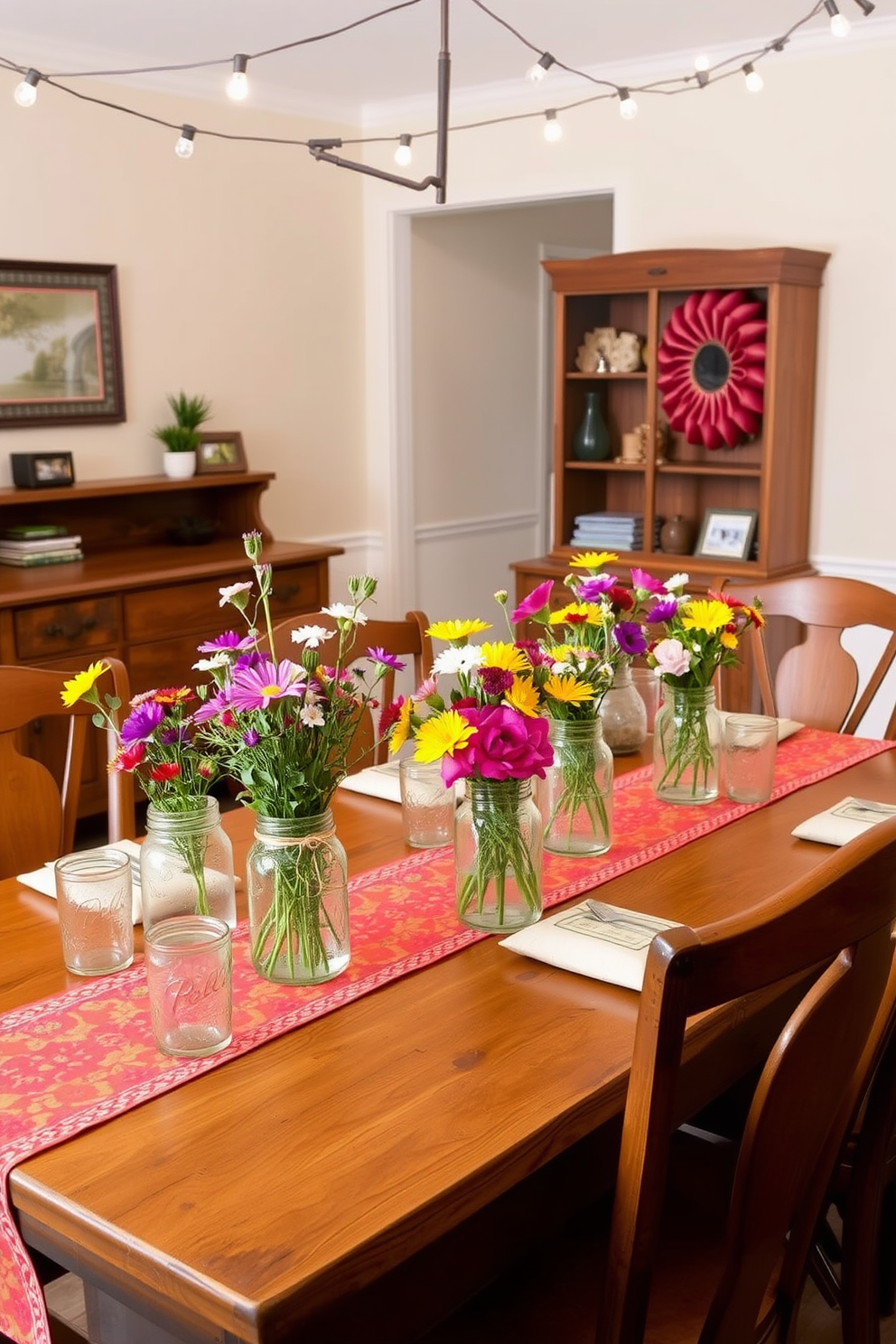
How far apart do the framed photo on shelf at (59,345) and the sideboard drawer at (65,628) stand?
717 mm

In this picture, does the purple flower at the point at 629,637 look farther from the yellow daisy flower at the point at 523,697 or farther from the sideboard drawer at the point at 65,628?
the sideboard drawer at the point at 65,628

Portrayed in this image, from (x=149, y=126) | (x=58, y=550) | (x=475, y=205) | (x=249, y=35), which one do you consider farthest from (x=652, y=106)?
(x=58, y=550)

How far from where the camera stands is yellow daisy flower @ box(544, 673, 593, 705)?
5.72 feet

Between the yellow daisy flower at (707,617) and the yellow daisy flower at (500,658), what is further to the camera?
the yellow daisy flower at (707,617)

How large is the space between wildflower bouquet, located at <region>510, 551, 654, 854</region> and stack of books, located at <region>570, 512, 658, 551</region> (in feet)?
8.32

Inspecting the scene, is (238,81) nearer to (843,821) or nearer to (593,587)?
(593,587)

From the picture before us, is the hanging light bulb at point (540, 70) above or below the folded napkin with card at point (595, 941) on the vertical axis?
above

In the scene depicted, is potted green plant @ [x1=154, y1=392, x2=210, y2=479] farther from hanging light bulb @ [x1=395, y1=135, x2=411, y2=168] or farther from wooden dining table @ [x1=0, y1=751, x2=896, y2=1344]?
wooden dining table @ [x1=0, y1=751, x2=896, y2=1344]

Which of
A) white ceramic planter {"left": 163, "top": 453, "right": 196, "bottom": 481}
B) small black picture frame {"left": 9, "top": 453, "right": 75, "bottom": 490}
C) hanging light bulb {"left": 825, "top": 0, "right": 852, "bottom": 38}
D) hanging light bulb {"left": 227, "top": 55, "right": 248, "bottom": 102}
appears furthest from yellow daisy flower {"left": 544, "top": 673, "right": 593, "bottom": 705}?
white ceramic planter {"left": 163, "top": 453, "right": 196, "bottom": 481}

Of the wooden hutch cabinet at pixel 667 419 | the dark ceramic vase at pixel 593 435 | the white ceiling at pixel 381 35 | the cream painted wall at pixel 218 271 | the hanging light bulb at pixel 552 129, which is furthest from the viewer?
the dark ceramic vase at pixel 593 435

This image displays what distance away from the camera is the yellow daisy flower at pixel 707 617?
2053 mm

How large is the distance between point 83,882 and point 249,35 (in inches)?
Answer: 132

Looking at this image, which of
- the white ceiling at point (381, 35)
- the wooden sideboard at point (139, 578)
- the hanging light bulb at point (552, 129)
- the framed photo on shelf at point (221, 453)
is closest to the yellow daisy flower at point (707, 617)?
the hanging light bulb at point (552, 129)

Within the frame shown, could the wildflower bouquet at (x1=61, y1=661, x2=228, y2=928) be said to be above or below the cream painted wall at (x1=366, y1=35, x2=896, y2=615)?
below
